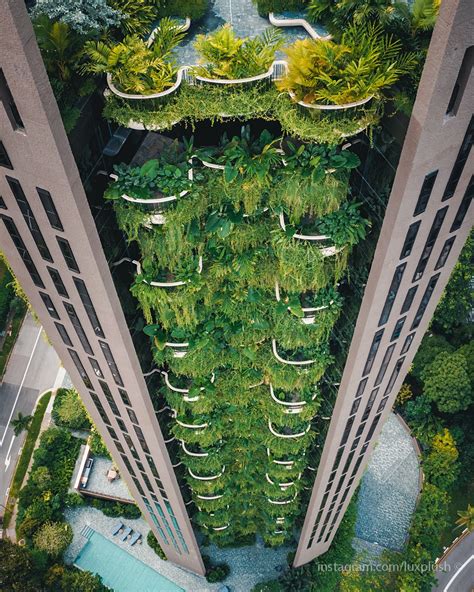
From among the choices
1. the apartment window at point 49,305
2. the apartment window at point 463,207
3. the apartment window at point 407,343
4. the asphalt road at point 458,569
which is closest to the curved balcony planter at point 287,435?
the apartment window at point 407,343

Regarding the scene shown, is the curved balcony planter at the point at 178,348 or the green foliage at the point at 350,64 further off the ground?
the green foliage at the point at 350,64

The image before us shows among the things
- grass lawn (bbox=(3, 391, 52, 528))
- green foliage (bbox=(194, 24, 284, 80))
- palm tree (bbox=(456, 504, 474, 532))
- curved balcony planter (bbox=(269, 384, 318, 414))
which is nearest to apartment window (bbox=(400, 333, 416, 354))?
curved balcony planter (bbox=(269, 384, 318, 414))

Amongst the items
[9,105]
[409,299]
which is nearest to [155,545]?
[409,299]

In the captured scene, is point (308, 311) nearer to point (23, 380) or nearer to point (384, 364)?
point (384, 364)

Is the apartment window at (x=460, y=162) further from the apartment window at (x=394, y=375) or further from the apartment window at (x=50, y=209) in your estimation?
the apartment window at (x=50, y=209)

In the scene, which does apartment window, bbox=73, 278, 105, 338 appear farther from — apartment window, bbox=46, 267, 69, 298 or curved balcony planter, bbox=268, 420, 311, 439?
curved balcony planter, bbox=268, 420, 311, 439

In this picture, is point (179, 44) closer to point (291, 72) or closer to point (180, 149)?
point (180, 149)
